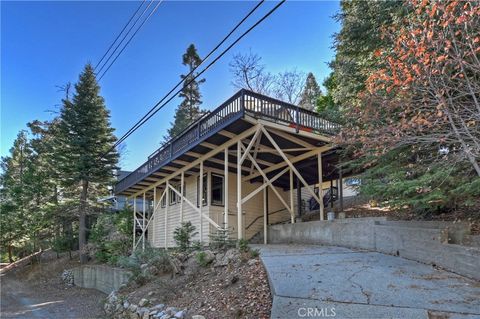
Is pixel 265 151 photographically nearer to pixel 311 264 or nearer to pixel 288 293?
pixel 311 264

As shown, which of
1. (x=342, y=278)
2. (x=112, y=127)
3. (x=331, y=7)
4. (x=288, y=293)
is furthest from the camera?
(x=112, y=127)

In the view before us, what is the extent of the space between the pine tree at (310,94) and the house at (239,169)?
12.7 m

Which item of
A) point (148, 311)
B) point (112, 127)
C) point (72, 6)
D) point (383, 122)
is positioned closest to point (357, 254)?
point (383, 122)

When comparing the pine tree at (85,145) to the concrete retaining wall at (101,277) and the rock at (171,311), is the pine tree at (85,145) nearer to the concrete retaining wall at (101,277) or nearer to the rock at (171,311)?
the concrete retaining wall at (101,277)

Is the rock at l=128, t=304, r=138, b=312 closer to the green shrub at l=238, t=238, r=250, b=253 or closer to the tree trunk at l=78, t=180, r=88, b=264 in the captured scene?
the green shrub at l=238, t=238, r=250, b=253

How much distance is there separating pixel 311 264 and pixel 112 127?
63.9 ft

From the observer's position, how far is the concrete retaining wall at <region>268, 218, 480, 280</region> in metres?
5.94

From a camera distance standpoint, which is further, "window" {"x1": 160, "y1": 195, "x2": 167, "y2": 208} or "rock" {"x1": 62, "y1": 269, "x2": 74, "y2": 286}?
"window" {"x1": 160, "y1": 195, "x2": 167, "y2": 208}

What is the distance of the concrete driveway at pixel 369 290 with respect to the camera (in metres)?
4.25

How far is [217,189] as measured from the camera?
1516cm

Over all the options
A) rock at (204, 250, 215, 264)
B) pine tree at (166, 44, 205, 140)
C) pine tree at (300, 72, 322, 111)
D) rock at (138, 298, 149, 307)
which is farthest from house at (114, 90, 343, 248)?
pine tree at (166, 44, 205, 140)

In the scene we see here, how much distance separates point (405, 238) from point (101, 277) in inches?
483

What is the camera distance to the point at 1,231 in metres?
24.5

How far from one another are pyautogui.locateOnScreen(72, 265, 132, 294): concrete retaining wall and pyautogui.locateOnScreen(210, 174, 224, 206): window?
4672mm
